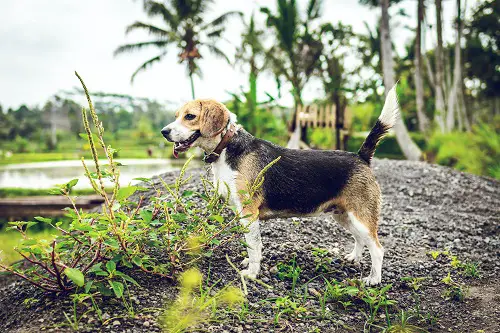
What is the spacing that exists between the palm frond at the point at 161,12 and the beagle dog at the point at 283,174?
30846 mm

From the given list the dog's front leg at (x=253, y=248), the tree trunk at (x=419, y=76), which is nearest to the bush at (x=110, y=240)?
the dog's front leg at (x=253, y=248)

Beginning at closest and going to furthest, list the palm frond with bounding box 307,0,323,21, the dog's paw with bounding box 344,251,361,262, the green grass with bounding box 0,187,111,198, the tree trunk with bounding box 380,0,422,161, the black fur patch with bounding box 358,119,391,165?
the black fur patch with bounding box 358,119,391,165, the dog's paw with bounding box 344,251,361,262, the green grass with bounding box 0,187,111,198, the tree trunk with bounding box 380,0,422,161, the palm frond with bounding box 307,0,323,21

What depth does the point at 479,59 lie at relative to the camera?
35.5 meters

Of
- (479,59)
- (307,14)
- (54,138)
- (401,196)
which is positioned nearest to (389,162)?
(401,196)

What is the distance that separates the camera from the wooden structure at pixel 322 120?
13.6 m

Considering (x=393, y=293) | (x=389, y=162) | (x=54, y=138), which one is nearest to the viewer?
(x=393, y=293)

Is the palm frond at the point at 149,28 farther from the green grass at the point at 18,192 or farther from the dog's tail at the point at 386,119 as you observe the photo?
the dog's tail at the point at 386,119

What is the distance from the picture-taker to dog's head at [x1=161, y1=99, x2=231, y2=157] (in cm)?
370

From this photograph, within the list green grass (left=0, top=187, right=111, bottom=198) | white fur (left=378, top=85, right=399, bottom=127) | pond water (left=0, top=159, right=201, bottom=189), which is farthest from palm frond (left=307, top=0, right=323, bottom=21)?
white fur (left=378, top=85, right=399, bottom=127)

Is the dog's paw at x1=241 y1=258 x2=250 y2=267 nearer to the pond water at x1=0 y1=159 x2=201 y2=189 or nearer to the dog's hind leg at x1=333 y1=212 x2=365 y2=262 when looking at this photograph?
the dog's hind leg at x1=333 y1=212 x2=365 y2=262

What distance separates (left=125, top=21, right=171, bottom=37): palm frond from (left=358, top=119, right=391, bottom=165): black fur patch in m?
29.7

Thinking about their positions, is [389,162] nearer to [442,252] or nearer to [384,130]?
[442,252]

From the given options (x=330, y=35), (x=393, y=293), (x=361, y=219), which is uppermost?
(x=330, y=35)

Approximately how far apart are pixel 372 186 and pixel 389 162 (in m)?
6.53
